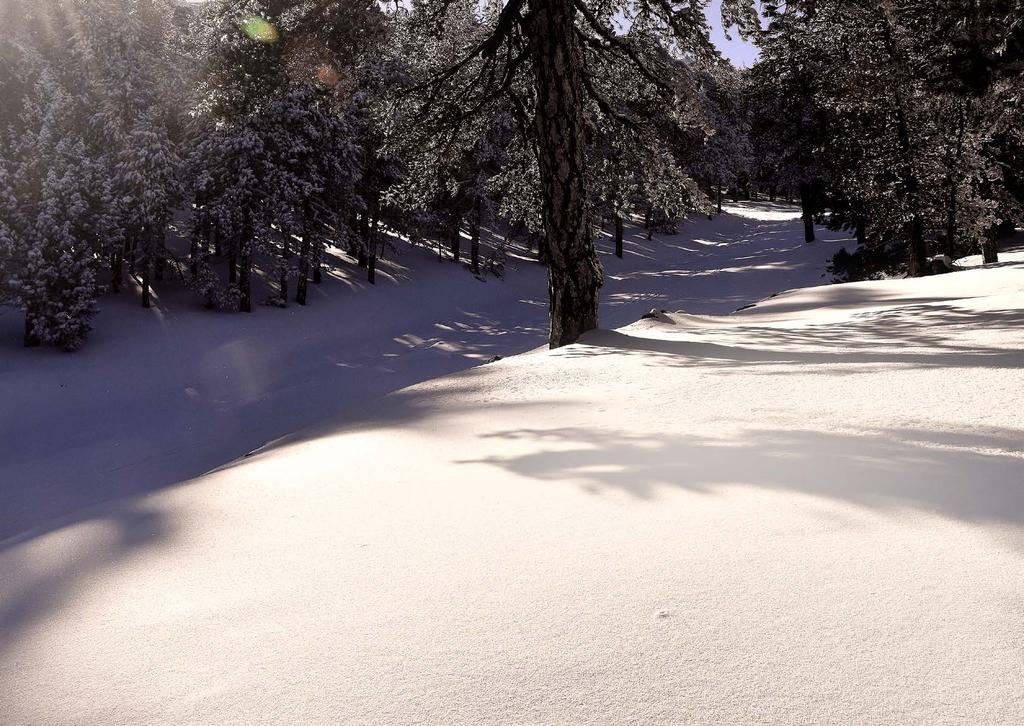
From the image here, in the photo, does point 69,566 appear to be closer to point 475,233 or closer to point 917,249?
point 917,249

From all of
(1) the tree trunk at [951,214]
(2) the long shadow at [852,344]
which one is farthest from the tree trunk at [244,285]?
(1) the tree trunk at [951,214]

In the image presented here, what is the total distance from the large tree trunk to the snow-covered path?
3388mm

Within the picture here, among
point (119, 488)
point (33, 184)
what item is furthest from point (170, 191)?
point (119, 488)

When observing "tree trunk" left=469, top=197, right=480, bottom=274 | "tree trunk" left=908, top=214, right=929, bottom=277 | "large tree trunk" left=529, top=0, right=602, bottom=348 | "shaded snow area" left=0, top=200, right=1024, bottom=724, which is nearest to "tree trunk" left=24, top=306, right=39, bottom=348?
"large tree trunk" left=529, top=0, right=602, bottom=348

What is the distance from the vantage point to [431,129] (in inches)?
459

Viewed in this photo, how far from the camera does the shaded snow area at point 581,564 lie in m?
2.02

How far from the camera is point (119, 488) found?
11.8 meters

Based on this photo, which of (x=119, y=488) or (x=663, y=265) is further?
(x=663, y=265)

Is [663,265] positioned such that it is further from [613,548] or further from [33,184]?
[613,548]

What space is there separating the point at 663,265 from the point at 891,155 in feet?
62.2

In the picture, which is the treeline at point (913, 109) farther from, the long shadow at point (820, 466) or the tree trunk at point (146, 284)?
the tree trunk at point (146, 284)

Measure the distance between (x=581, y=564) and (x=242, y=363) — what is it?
18.9 m

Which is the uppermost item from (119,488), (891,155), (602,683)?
(891,155)

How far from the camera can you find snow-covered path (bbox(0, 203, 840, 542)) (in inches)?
518
